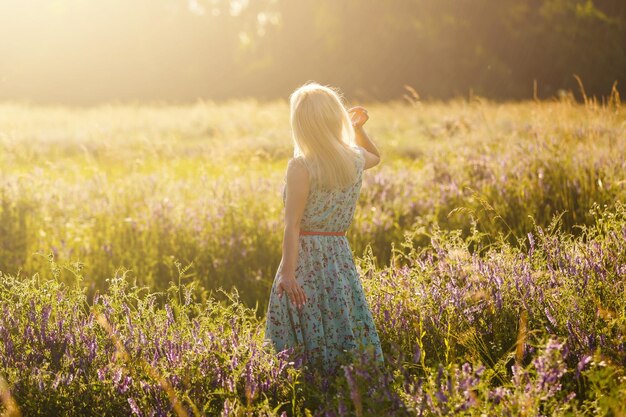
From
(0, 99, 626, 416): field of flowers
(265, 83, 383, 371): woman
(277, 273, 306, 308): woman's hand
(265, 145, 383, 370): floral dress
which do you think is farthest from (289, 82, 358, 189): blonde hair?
(0, 99, 626, 416): field of flowers

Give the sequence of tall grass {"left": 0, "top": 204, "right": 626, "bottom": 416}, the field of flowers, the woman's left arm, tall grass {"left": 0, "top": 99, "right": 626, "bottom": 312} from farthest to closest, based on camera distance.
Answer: tall grass {"left": 0, "top": 99, "right": 626, "bottom": 312} → the woman's left arm → the field of flowers → tall grass {"left": 0, "top": 204, "right": 626, "bottom": 416}

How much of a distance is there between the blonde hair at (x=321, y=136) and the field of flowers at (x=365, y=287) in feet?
2.14

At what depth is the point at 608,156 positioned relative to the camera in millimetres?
6055

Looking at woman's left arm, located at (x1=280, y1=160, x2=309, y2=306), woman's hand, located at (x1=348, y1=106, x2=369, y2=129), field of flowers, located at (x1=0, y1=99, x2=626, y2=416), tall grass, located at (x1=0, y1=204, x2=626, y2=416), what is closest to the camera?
tall grass, located at (x1=0, y1=204, x2=626, y2=416)

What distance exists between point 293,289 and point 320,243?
1.03 feet

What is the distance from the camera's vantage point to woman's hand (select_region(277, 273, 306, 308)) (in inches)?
123

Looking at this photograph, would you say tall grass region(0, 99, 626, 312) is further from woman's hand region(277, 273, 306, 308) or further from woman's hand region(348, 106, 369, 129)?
woman's hand region(277, 273, 306, 308)

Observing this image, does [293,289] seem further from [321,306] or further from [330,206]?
[330,206]

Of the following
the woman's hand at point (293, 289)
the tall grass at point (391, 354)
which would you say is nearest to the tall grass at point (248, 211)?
the tall grass at point (391, 354)

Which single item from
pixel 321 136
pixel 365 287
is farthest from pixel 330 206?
pixel 365 287

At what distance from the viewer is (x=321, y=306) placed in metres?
3.33

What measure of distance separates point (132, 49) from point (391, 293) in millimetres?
41583

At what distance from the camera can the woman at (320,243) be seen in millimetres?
3174

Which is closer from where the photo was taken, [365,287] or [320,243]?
[320,243]
